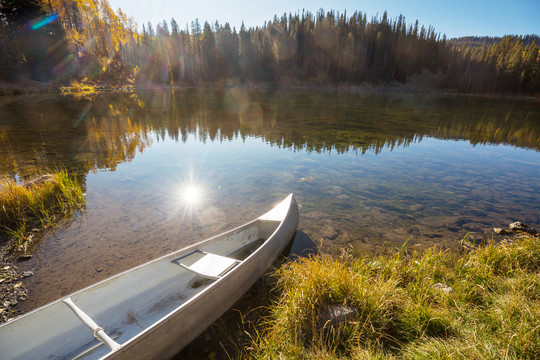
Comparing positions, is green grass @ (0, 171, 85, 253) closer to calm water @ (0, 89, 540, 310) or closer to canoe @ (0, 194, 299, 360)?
calm water @ (0, 89, 540, 310)

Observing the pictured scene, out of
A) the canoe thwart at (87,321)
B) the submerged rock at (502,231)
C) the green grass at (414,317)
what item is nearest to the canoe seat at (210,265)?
the green grass at (414,317)

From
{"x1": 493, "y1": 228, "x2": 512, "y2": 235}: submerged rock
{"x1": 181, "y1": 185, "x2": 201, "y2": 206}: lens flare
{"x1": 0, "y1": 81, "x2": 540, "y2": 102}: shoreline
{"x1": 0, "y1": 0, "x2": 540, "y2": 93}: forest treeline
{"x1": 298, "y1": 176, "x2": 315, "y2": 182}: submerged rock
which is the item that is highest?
{"x1": 0, "y1": 0, "x2": 540, "y2": 93}: forest treeline

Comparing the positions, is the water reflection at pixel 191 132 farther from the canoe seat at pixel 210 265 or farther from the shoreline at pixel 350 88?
the shoreline at pixel 350 88

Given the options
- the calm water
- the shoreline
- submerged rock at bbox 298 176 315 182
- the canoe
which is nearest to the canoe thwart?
the canoe

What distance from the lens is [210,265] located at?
567cm

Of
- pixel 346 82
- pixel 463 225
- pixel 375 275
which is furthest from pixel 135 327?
pixel 346 82

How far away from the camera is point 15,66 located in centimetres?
4872

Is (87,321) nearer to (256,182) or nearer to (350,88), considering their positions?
(256,182)

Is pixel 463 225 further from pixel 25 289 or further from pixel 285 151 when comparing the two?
pixel 25 289

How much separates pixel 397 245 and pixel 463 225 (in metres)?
3.21

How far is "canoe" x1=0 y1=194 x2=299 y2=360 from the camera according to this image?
3672mm

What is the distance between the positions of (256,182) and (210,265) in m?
7.23

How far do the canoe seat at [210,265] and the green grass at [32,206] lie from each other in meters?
5.25

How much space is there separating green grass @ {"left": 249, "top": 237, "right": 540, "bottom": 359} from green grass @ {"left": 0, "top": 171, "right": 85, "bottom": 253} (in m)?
7.80
